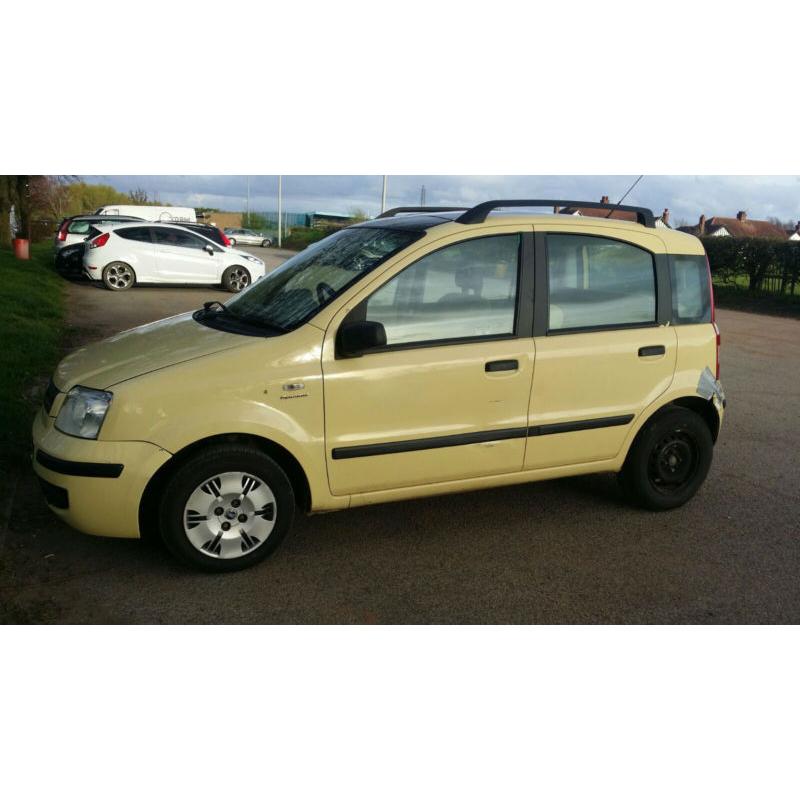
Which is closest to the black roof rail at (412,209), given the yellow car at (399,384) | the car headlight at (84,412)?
the yellow car at (399,384)

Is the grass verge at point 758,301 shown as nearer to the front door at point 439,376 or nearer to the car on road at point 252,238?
the front door at point 439,376

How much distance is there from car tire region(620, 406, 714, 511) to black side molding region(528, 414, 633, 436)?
0.25 meters

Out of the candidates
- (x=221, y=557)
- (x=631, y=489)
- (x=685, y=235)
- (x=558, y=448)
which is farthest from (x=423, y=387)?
(x=685, y=235)

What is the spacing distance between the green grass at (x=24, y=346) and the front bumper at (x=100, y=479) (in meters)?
1.77

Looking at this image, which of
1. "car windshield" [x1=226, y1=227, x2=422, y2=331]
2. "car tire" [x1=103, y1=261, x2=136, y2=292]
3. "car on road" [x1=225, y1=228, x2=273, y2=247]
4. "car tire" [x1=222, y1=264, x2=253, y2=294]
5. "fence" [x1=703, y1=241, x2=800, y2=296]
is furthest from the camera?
"car on road" [x1=225, y1=228, x2=273, y2=247]

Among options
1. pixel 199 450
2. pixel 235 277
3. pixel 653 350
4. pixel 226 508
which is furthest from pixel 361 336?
pixel 235 277

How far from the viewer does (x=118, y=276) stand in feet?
58.1

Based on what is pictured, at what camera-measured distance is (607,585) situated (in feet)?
13.3

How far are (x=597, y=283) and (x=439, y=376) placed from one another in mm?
1227

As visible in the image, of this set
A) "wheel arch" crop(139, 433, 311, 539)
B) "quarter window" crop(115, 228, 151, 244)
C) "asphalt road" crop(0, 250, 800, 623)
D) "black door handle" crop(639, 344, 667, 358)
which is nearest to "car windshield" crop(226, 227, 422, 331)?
"wheel arch" crop(139, 433, 311, 539)

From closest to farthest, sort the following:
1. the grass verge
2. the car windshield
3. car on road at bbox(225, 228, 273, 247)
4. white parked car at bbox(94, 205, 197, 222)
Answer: the car windshield, the grass verge, white parked car at bbox(94, 205, 197, 222), car on road at bbox(225, 228, 273, 247)

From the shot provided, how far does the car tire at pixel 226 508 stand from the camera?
3.83 metres

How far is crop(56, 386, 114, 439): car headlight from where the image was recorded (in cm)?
379

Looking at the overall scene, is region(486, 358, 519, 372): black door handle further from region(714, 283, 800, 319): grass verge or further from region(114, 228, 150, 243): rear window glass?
region(714, 283, 800, 319): grass verge
